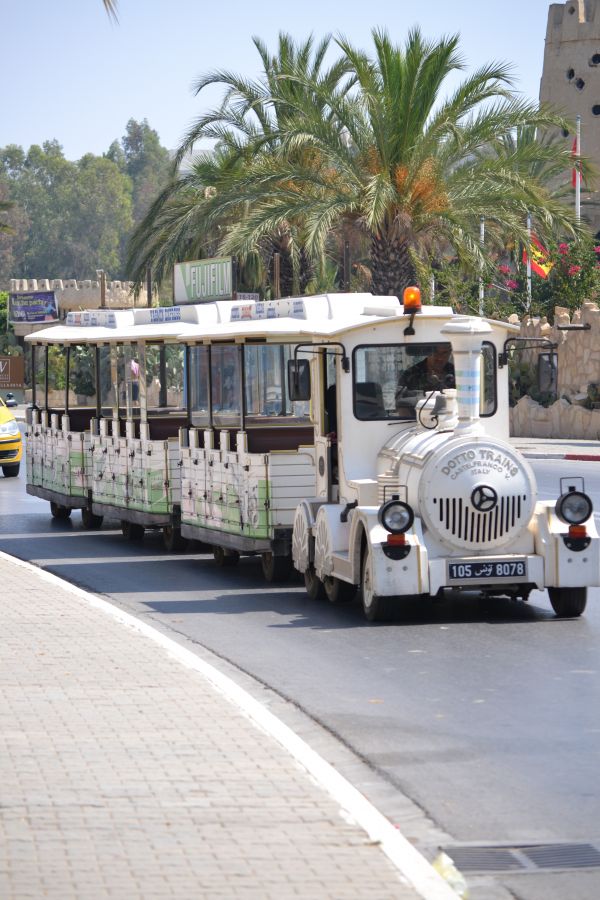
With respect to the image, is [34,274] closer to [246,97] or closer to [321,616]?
[246,97]

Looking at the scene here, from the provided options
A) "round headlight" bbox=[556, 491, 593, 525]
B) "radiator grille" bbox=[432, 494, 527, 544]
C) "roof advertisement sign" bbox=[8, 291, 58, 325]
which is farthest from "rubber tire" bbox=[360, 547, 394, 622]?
"roof advertisement sign" bbox=[8, 291, 58, 325]

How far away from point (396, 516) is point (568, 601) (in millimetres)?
1569

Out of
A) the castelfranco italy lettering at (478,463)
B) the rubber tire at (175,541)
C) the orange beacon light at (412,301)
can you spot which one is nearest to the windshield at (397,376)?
the orange beacon light at (412,301)

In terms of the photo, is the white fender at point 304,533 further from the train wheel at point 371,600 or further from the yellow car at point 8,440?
the yellow car at point 8,440

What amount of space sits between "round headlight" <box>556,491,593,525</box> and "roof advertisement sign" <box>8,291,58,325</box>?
8004 centimetres

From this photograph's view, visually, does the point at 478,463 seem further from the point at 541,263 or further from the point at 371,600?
the point at 541,263

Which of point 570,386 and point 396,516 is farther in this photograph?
point 570,386

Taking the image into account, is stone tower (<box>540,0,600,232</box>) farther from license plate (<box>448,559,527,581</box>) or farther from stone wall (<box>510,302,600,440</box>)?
license plate (<box>448,559,527,581</box>)

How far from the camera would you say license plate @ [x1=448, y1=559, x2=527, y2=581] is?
11.9 m

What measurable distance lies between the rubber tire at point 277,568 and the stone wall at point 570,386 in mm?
25621

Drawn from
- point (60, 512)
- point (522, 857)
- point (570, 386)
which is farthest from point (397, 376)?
point (570, 386)

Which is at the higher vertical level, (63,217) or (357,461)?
(63,217)

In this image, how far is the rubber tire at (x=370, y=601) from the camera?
12.0m

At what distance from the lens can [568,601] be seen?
12.3 m
